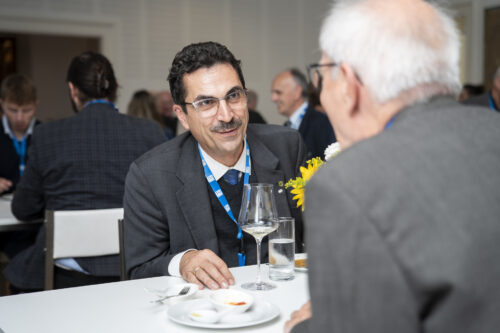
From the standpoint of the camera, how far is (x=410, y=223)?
29.1 inches

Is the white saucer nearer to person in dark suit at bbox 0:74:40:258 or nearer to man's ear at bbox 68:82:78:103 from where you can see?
man's ear at bbox 68:82:78:103

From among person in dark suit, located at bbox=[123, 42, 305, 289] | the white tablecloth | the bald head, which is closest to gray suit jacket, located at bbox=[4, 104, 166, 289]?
person in dark suit, located at bbox=[123, 42, 305, 289]

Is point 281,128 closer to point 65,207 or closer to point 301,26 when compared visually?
point 65,207

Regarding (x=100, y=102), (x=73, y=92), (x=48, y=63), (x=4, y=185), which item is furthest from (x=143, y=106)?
(x=48, y=63)

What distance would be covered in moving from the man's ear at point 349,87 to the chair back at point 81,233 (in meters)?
1.61

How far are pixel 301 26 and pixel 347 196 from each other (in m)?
9.05

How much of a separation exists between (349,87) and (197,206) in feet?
3.53

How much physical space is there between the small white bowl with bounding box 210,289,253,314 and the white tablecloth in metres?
0.07

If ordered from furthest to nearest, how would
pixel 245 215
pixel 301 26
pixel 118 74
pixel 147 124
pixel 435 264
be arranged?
pixel 301 26, pixel 118 74, pixel 147 124, pixel 245 215, pixel 435 264

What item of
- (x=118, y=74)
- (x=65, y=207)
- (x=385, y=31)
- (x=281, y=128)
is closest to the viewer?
(x=385, y=31)

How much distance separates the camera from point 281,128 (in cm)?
232

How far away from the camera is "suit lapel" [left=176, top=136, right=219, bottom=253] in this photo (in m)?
1.92

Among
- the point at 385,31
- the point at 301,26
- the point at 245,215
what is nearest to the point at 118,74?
the point at 301,26

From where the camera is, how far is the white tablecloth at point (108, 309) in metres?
1.25
